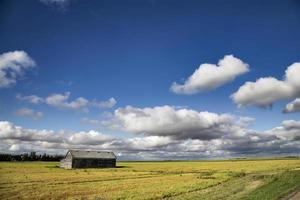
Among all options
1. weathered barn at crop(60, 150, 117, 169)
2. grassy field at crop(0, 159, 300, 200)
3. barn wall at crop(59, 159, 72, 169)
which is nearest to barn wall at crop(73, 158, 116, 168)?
weathered barn at crop(60, 150, 117, 169)

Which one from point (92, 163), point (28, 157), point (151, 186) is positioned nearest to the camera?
point (151, 186)

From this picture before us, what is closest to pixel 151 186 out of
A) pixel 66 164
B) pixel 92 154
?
pixel 66 164

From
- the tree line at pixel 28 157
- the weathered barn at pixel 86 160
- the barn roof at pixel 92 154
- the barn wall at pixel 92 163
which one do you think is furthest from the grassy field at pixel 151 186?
the tree line at pixel 28 157

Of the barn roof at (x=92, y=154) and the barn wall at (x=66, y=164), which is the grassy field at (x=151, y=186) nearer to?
the barn wall at (x=66, y=164)

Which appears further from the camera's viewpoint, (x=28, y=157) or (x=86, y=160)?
(x=28, y=157)

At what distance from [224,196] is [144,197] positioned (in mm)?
5687

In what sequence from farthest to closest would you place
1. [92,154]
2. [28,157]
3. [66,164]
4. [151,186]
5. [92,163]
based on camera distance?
[28,157]
[92,154]
[92,163]
[66,164]
[151,186]

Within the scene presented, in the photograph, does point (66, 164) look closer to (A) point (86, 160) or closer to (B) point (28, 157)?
(A) point (86, 160)

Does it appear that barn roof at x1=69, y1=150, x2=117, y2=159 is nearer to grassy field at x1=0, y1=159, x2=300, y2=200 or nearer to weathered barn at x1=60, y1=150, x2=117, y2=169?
weathered barn at x1=60, y1=150, x2=117, y2=169

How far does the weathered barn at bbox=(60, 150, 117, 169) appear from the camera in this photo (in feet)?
299

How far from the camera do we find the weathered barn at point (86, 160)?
91213 millimetres

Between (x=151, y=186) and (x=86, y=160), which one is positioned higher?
(x=86, y=160)

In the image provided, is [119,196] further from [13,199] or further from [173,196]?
[13,199]

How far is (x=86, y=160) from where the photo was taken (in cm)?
9438
